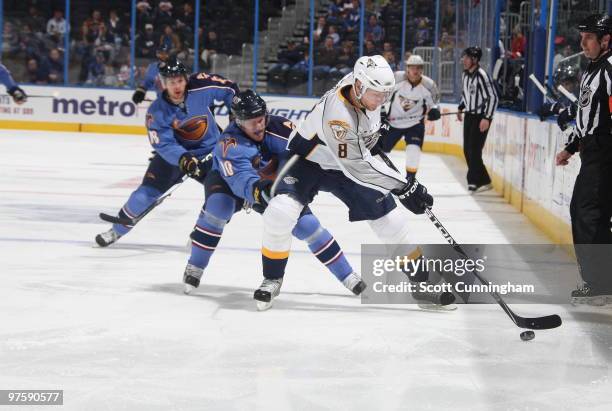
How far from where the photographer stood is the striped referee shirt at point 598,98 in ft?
13.8

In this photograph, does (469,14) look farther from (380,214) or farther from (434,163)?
(380,214)

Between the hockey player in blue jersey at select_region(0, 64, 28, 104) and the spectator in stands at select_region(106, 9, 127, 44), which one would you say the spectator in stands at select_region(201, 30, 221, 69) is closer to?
the spectator in stands at select_region(106, 9, 127, 44)

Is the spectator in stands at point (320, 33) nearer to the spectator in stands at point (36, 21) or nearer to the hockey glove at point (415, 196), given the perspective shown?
the spectator in stands at point (36, 21)

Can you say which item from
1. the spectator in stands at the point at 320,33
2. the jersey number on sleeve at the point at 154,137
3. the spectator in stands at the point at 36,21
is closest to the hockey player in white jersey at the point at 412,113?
the jersey number on sleeve at the point at 154,137

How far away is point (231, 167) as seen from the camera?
4121 mm

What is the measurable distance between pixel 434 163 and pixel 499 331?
7.96 m

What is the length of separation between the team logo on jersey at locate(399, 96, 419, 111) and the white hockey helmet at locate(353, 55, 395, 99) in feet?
16.9

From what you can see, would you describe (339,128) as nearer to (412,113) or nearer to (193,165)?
(193,165)

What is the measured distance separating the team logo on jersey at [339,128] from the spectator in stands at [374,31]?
34.8ft

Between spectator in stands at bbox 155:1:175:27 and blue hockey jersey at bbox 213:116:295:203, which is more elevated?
spectator in stands at bbox 155:1:175:27

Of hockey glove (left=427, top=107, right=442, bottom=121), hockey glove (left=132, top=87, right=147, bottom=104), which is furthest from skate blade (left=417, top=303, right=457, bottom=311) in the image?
hockey glove (left=427, top=107, right=442, bottom=121)

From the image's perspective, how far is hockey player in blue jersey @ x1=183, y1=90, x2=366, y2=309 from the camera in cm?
410

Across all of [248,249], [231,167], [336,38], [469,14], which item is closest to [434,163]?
[469,14]

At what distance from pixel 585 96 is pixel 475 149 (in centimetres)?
465
